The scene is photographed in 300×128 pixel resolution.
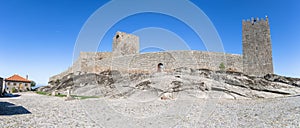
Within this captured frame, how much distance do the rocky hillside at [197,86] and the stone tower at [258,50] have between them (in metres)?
3.95

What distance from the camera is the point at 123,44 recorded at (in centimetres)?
2345

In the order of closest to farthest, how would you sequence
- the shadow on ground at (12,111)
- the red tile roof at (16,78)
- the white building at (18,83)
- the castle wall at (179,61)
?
the shadow on ground at (12,111), the castle wall at (179,61), the white building at (18,83), the red tile roof at (16,78)

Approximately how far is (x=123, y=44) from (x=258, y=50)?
48.2 ft

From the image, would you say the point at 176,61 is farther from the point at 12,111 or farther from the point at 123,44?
the point at 12,111

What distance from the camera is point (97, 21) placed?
917 cm

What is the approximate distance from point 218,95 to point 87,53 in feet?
62.2

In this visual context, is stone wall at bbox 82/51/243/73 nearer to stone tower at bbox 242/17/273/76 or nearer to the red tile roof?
stone tower at bbox 242/17/273/76

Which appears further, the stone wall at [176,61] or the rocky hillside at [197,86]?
the stone wall at [176,61]

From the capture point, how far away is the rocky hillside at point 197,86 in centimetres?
1297

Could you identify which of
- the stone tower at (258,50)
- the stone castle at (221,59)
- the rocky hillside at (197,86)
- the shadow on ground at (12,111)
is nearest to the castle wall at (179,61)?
the stone castle at (221,59)

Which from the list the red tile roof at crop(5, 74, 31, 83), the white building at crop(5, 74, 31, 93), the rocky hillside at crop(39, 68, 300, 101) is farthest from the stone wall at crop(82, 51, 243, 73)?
the red tile roof at crop(5, 74, 31, 83)

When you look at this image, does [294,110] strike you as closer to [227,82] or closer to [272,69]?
[227,82]

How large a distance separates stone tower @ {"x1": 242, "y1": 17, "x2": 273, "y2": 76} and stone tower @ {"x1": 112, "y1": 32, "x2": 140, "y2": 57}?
12.7m

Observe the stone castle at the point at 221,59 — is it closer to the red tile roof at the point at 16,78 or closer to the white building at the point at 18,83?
the white building at the point at 18,83
